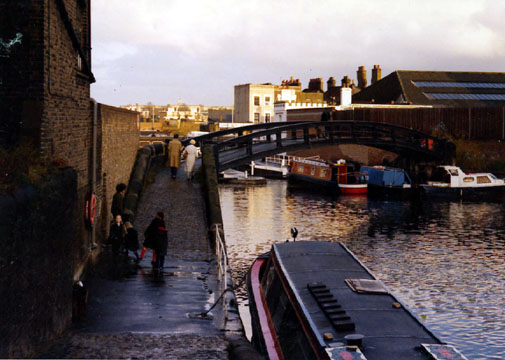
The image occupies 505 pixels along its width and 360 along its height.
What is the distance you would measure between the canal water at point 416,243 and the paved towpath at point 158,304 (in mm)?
3249

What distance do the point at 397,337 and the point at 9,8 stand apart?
34.4 ft

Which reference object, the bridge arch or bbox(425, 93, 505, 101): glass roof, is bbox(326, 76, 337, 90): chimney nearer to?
bbox(425, 93, 505, 101): glass roof

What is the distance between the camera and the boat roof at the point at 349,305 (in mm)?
9914

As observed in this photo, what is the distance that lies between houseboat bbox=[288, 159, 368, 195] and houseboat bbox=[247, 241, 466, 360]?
36637mm

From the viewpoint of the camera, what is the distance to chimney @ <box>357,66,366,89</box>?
88.3 meters

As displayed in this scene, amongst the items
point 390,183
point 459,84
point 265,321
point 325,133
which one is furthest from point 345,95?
point 265,321

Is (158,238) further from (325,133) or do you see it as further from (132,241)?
(325,133)

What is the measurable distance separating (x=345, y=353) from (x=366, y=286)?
3.36 m

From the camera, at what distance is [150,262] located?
19.0 m

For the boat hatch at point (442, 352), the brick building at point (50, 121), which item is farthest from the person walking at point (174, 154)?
the boat hatch at point (442, 352)

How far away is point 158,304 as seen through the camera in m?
14.5

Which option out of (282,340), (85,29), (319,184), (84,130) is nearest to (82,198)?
(84,130)

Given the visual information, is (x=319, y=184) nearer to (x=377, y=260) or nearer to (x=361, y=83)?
(x=377, y=260)

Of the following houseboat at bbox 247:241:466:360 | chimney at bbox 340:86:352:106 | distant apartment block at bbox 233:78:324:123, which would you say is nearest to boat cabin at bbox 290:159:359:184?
chimney at bbox 340:86:352:106
